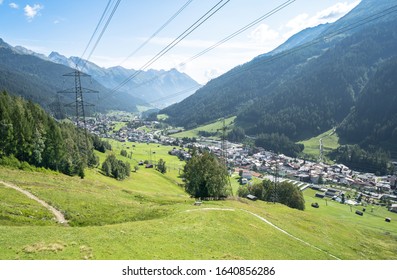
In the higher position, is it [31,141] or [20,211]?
[31,141]

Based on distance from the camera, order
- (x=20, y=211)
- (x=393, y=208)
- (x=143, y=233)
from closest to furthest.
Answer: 1. (x=143, y=233)
2. (x=20, y=211)
3. (x=393, y=208)

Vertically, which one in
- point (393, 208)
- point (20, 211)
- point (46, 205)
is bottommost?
point (393, 208)

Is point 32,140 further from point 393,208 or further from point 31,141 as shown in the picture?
point 393,208

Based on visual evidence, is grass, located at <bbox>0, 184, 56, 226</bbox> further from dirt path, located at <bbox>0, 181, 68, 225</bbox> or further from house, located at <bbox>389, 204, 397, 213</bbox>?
house, located at <bbox>389, 204, 397, 213</bbox>

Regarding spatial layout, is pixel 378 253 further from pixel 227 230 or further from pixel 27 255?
pixel 27 255

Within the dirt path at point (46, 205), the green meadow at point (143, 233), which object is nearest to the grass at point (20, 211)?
the green meadow at point (143, 233)

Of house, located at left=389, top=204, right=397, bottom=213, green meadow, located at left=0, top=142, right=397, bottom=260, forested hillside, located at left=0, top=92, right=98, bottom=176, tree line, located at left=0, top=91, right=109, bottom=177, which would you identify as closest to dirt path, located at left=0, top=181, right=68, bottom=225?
green meadow, located at left=0, top=142, right=397, bottom=260

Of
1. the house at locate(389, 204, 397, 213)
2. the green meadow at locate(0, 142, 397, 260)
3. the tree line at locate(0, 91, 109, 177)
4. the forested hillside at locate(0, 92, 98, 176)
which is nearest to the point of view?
the green meadow at locate(0, 142, 397, 260)

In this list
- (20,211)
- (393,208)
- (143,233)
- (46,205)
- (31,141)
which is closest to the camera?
(143,233)

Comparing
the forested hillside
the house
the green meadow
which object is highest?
the forested hillside

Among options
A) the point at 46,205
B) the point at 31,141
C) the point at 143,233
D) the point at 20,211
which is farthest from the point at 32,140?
the point at 143,233
